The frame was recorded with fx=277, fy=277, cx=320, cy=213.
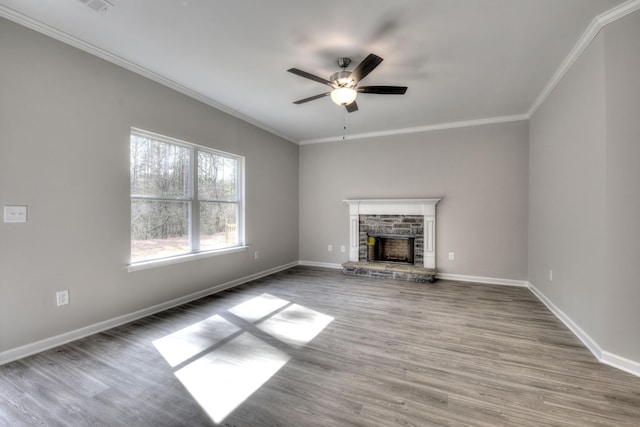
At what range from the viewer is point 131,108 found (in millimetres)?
3020

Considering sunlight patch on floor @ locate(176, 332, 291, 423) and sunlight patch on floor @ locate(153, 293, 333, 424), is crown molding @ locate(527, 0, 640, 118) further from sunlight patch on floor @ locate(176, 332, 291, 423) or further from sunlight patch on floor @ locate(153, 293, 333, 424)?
sunlight patch on floor @ locate(176, 332, 291, 423)

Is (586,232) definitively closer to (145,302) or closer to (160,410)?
(160,410)

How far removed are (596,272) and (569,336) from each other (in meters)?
0.76

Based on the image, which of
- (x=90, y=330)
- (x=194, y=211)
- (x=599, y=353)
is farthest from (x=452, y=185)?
(x=90, y=330)

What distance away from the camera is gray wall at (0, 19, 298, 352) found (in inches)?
88.2

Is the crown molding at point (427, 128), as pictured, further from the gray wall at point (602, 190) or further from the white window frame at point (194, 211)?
the white window frame at point (194, 211)

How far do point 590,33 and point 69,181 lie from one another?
4.78m

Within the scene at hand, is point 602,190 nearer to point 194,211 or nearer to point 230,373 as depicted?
point 230,373

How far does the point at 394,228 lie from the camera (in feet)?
17.4

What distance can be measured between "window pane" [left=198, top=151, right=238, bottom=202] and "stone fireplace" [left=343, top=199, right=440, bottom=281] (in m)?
2.28

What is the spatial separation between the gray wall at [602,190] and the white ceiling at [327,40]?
336 mm

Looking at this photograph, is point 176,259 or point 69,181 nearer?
point 69,181

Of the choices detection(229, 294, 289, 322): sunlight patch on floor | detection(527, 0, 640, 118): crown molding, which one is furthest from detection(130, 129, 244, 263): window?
detection(527, 0, 640, 118): crown molding

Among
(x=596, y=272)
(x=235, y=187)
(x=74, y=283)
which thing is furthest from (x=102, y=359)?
(x=596, y=272)
